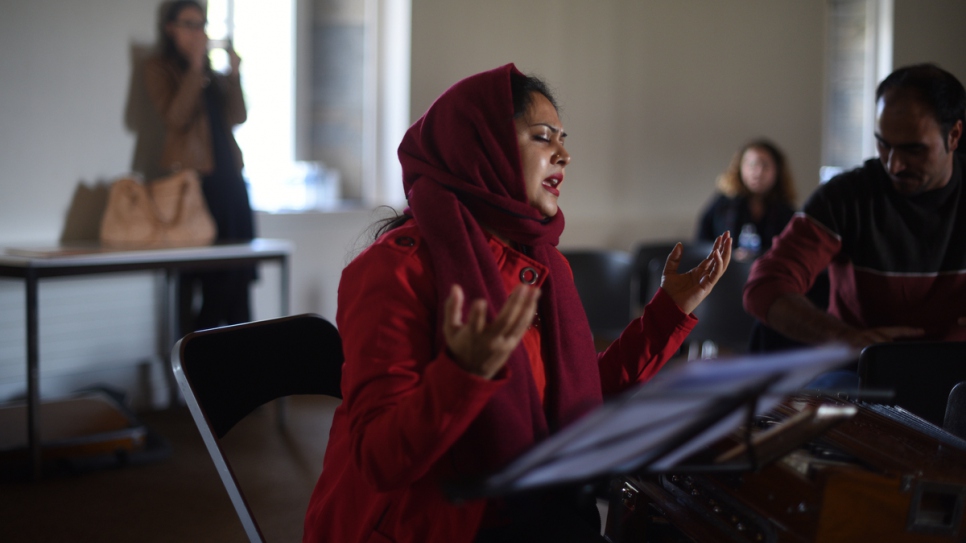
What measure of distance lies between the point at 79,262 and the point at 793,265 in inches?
89.0

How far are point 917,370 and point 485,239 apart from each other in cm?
103

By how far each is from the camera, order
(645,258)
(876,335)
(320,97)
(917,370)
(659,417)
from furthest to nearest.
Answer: (645,258)
(320,97)
(876,335)
(917,370)
(659,417)

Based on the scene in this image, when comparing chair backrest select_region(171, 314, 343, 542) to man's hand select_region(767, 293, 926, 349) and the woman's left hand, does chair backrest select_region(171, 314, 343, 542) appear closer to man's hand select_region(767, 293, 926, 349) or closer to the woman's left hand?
the woman's left hand

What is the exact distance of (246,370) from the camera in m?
1.43

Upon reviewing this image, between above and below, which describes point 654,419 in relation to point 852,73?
below

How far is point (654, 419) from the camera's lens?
0.80 m

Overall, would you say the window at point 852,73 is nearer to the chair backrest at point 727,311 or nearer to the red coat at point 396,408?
the chair backrest at point 727,311

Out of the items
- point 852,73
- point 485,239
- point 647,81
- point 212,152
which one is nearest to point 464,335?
point 485,239

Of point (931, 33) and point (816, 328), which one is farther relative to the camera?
point (931, 33)

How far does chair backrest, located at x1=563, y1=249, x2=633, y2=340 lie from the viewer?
3373mm

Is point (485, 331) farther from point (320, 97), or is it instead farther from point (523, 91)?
point (320, 97)

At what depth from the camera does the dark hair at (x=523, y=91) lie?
4.32 feet

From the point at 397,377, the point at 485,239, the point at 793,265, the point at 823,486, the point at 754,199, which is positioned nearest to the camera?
the point at 823,486

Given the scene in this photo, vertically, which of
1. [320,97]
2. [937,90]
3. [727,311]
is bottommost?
[727,311]
